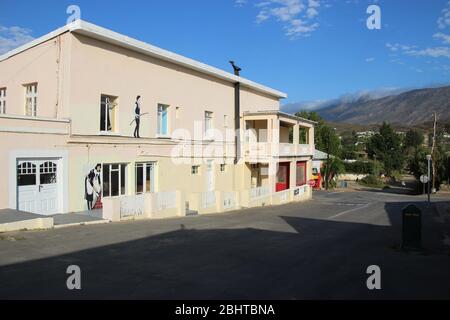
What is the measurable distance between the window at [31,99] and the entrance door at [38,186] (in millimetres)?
3310

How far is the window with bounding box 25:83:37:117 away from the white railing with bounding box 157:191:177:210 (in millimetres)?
6023

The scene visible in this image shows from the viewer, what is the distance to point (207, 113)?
26812 mm

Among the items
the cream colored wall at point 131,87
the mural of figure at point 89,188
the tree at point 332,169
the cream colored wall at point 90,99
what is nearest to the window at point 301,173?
the cream colored wall at point 131,87

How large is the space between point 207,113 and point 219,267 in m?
19.2

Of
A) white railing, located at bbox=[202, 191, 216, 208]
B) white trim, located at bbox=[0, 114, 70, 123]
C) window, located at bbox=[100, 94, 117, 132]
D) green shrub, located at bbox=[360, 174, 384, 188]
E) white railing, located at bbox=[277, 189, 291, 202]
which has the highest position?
window, located at bbox=[100, 94, 117, 132]

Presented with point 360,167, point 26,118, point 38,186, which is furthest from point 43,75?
point 360,167

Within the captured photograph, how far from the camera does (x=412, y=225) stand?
1038 cm

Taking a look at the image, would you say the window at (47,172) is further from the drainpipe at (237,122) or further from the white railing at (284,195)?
the white railing at (284,195)

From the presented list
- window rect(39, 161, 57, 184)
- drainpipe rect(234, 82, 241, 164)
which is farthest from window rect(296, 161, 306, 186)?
window rect(39, 161, 57, 184)

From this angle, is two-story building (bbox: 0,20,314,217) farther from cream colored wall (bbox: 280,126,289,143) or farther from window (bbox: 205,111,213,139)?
cream colored wall (bbox: 280,126,289,143)

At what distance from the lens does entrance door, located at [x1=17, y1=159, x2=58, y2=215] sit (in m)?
14.8
